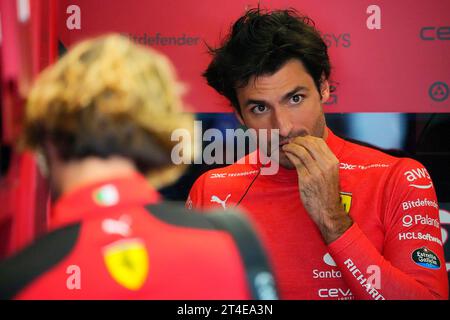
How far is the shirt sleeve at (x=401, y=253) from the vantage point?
1148mm

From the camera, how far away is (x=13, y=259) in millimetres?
710

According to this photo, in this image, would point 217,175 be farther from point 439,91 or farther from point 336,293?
point 439,91

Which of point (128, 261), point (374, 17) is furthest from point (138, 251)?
point (374, 17)

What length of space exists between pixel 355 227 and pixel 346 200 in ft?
0.45

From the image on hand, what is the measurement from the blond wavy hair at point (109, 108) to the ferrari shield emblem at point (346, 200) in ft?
1.88

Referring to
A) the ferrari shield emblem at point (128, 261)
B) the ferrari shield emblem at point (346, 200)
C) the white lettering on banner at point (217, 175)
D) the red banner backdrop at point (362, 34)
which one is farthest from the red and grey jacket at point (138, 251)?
Result: the red banner backdrop at point (362, 34)

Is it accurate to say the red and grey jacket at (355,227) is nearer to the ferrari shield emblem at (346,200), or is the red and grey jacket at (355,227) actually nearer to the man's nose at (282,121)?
the ferrari shield emblem at (346,200)

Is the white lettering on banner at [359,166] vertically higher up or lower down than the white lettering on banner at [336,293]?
higher up

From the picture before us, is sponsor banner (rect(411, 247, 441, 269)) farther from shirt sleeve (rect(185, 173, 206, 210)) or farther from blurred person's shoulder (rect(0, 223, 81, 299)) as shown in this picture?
blurred person's shoulder (rect(0, 223, 81, 299))

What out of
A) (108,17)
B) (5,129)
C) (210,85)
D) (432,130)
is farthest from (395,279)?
(108,17)

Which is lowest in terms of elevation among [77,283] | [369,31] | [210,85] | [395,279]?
[395,279]

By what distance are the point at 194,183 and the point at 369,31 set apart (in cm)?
59

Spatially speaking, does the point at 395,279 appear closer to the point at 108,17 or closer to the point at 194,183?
the point at 194,183

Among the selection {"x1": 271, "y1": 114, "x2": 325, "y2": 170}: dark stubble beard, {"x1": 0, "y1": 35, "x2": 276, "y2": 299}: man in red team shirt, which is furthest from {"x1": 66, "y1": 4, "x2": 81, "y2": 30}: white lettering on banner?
{"x1": 0, "y1": 35, "x2": 276, "y2": 299}: man in red team shirt
